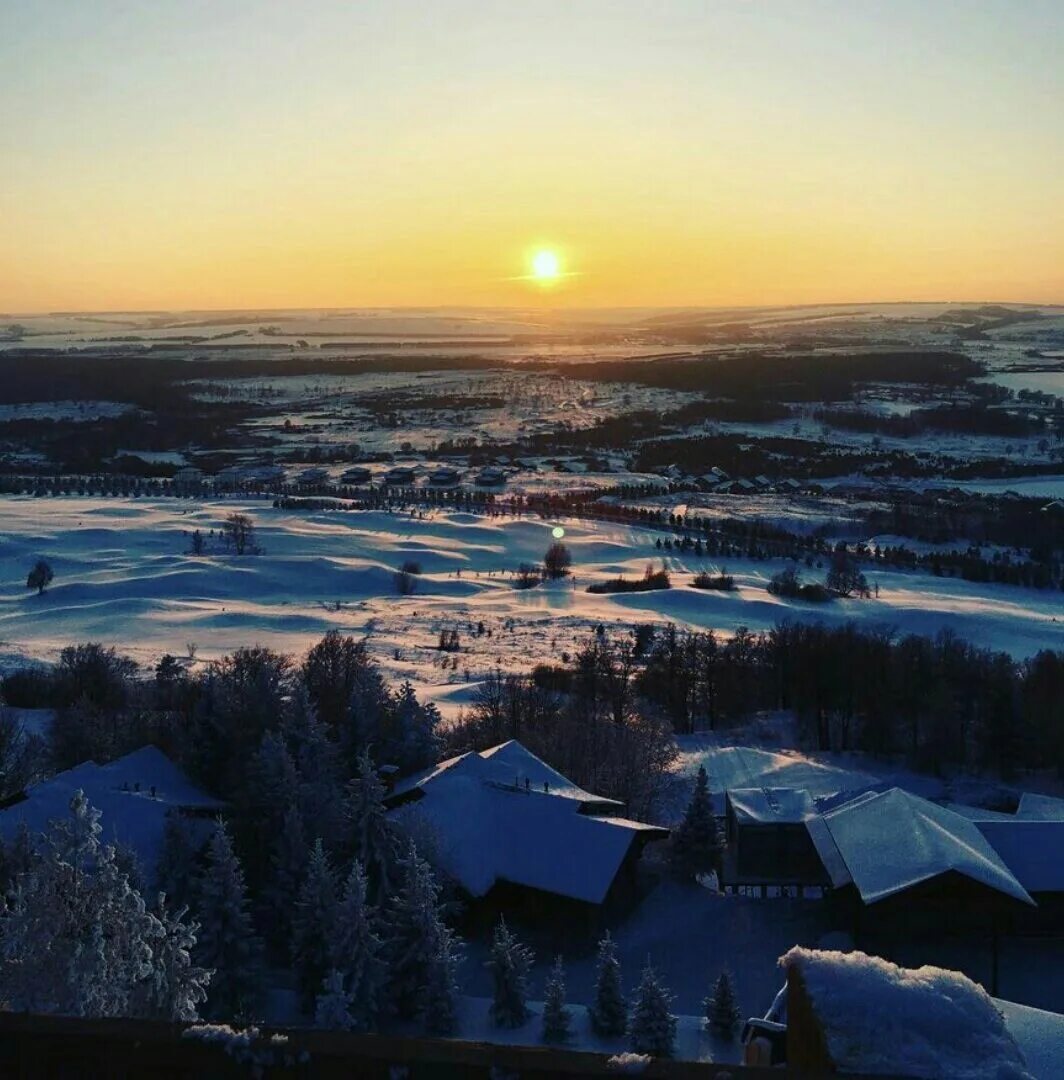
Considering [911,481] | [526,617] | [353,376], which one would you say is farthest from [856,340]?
[526,617]

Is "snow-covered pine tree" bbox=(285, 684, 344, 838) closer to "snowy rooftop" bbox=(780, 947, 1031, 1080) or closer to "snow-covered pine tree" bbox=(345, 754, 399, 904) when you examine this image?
"snow-covered pine tree" bbox=(345, 754, 399, 904)

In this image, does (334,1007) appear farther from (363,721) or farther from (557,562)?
(557,562)

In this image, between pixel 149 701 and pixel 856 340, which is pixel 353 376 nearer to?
pixel 856 340

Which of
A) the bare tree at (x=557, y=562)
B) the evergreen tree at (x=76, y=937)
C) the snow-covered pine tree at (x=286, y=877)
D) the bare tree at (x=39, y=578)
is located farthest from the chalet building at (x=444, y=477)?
the evergreen tree at (x=76, y=937)

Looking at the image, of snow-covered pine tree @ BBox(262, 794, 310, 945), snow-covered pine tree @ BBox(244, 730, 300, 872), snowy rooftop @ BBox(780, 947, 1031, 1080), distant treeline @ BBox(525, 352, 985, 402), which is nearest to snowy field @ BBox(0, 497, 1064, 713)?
snow-covered pine tree @ BBox(244, 730, 300, 872)

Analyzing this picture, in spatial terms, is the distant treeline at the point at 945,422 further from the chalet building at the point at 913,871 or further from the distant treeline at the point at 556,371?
the chalet building at the point at 913,871

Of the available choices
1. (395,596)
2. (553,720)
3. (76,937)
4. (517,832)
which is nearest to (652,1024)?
(517,832)
